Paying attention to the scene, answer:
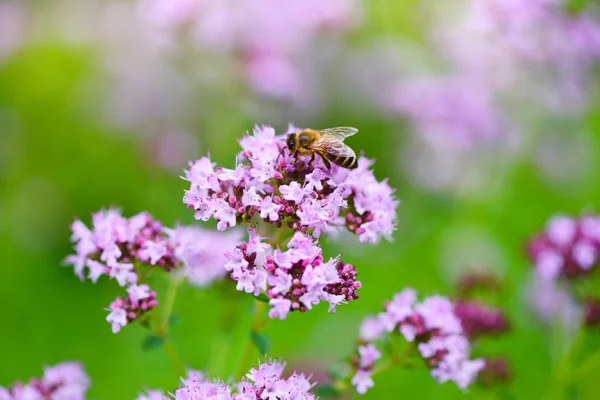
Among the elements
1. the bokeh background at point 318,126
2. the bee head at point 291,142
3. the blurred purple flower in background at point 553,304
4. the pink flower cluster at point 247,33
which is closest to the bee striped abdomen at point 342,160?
the bee head at point 291,142

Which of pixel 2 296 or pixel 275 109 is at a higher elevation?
pixel 275 109

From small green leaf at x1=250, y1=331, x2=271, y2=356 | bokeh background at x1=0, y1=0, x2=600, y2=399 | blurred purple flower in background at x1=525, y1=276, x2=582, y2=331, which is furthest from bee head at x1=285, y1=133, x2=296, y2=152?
blurred purple flower in background at x1=525, y1=276, x2=582, y2=331

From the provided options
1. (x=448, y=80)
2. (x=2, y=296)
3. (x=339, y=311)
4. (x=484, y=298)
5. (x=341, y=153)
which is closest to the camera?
(x=341, y=153)

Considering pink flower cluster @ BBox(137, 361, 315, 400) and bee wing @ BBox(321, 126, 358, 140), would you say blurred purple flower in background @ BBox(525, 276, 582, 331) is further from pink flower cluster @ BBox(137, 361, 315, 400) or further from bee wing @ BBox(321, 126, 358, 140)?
pink flower cluster @ BBox(137, 361, 315, 400)

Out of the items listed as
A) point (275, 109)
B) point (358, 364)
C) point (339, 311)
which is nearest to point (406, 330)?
point (358, 364)

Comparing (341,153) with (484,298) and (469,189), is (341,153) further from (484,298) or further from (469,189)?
(469,189)
